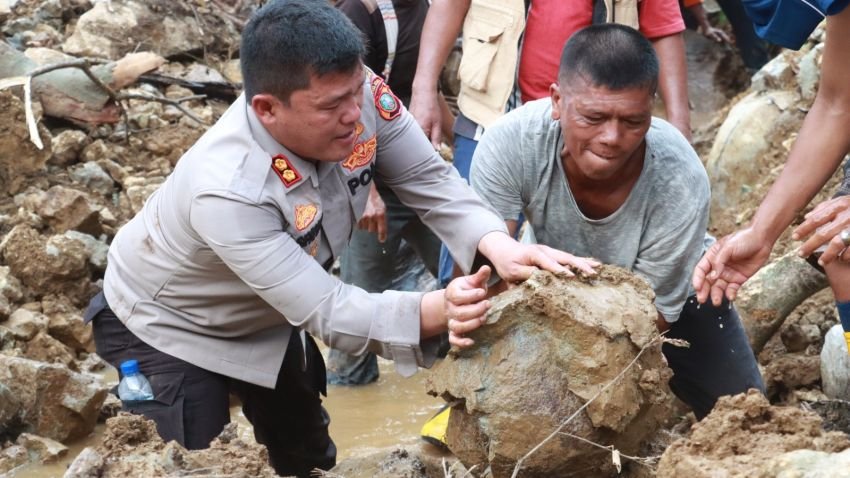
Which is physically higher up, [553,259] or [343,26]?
[343,26]

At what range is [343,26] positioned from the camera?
9.84 ft

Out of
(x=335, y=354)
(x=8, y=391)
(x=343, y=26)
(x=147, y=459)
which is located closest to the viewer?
(x=147, y=459)

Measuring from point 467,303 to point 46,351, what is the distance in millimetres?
3293

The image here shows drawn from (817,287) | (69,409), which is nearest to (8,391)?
(69,409)

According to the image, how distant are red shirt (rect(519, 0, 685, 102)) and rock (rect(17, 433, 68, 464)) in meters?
2.48

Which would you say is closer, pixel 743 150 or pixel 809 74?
pixel 809 74

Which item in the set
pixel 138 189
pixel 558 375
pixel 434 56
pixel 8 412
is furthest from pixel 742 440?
pixel 138 189

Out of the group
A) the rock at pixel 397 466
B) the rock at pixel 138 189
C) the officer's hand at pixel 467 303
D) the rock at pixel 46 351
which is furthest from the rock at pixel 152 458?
the rock at pixel 138 189

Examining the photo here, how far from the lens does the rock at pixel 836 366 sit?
426cm

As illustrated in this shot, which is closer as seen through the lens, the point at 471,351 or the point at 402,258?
the point at 471,351

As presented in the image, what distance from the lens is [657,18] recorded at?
4.52 metres

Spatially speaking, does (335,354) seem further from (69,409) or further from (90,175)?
(90,175)

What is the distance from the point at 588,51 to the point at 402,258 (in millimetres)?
2981

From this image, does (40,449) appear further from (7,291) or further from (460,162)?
(460,162)
